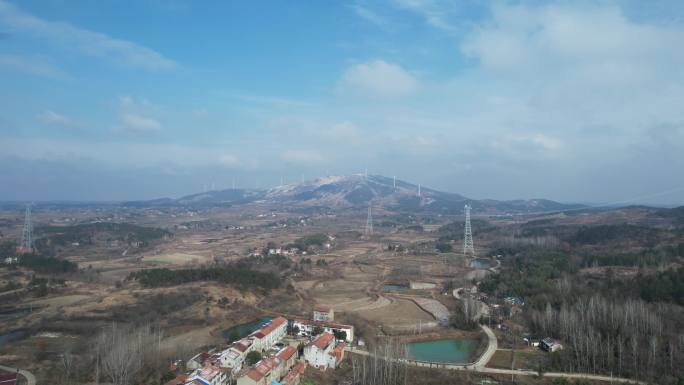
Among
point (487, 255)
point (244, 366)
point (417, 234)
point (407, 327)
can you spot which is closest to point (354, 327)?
point (407, 327)

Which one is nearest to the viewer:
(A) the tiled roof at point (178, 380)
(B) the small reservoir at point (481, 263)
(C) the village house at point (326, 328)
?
(A) the tiled roof at point (178, 380)

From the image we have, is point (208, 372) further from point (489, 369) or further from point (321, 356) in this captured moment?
point (489, 369)

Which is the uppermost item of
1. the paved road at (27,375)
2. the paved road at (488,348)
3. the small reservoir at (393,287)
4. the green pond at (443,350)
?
the paved road at (488,348)

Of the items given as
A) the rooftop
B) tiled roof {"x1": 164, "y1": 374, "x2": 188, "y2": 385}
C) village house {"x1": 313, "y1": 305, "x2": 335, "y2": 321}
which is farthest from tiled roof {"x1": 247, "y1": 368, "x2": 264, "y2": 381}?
village house {"x1": 313, "y1": 305, "x2": 335, "y2": 321}

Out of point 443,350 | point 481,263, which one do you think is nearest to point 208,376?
point 443,350

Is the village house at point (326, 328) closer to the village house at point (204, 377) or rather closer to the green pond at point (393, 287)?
the village house at point (204, 377)

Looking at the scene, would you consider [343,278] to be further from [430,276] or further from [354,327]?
[354,327]

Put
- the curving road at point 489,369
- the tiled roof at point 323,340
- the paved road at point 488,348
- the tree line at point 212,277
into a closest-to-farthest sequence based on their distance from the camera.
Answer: the curving road at point 489,369 < the tiled roof at point 323,340 < the paved road at point 488,348 < the tree line at point 212,277

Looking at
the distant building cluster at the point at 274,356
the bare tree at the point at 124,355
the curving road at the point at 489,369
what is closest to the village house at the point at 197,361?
the distant building cluster at the point at 274,356

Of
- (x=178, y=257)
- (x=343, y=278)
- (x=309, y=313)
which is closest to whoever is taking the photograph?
(x=309, y=313)
